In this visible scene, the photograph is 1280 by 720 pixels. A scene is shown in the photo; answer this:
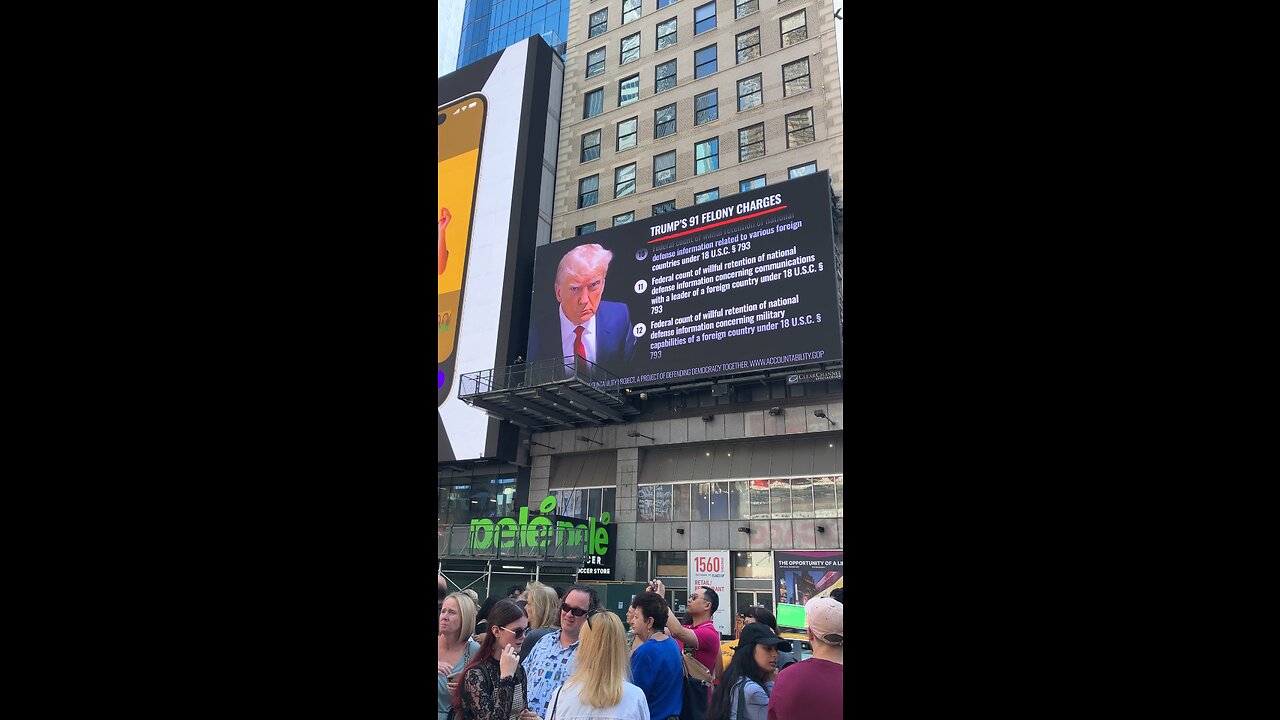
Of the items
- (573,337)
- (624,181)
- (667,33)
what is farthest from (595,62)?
Answer: (573,337)

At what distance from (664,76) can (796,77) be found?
6.11 m

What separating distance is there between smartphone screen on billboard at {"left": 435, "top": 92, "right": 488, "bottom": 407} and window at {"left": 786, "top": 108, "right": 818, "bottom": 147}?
13.0m

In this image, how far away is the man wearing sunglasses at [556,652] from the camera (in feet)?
16.9

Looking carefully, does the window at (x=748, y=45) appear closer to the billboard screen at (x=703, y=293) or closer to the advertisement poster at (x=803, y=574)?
the billboard screen at (x=703, y=293)

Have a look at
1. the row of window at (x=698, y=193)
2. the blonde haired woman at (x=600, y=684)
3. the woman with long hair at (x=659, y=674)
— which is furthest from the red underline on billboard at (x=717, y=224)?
the blonde haired woman at (x=600, y=684)

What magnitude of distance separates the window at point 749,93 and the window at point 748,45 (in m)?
0.99

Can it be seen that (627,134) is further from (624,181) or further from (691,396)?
(691,396)

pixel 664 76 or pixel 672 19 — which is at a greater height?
pixel 672 19

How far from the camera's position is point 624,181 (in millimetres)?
28703

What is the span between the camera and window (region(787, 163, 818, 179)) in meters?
24.4
